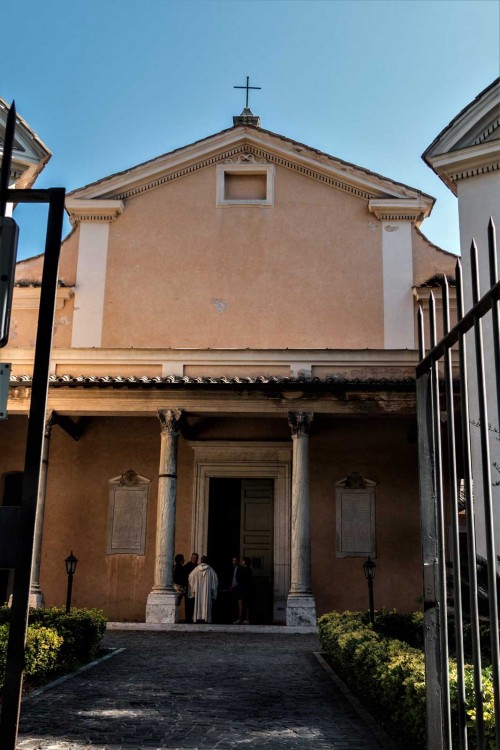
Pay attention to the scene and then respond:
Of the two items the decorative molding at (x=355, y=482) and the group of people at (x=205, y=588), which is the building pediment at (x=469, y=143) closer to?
the decorative molding at (x=355, y=482)

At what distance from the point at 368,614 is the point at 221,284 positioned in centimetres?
809

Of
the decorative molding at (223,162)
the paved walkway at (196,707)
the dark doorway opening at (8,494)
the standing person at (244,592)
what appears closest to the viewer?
the paved walkway at (196,707)

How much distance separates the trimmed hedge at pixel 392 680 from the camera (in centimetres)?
478

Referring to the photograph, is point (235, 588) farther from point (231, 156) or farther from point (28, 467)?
point (28, 467)

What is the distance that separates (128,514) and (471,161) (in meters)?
9.48

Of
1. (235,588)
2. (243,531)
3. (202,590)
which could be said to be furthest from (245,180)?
(202,590)

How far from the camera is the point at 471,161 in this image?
31.1 ft

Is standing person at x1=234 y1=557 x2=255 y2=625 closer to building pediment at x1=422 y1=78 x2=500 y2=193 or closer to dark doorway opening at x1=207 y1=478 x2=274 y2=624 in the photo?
dark doorway opening at x1=207 y1=478 x2=274 y2=624

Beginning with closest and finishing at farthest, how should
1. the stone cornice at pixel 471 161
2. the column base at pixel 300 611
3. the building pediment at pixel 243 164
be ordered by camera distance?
the stone cornice at pixel 471 161 → the column base at pixel 300 611 → the building pediment at pixel 243 164

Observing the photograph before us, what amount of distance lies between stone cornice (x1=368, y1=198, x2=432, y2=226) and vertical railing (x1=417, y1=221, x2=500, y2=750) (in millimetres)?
13233

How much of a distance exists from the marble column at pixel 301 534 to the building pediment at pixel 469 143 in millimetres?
5622

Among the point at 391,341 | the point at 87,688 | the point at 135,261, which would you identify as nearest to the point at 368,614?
the point at 87,688

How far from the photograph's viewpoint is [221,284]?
16688mm

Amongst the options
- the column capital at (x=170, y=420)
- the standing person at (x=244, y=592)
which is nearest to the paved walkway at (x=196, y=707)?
the standing person at (x=244, y=592)
